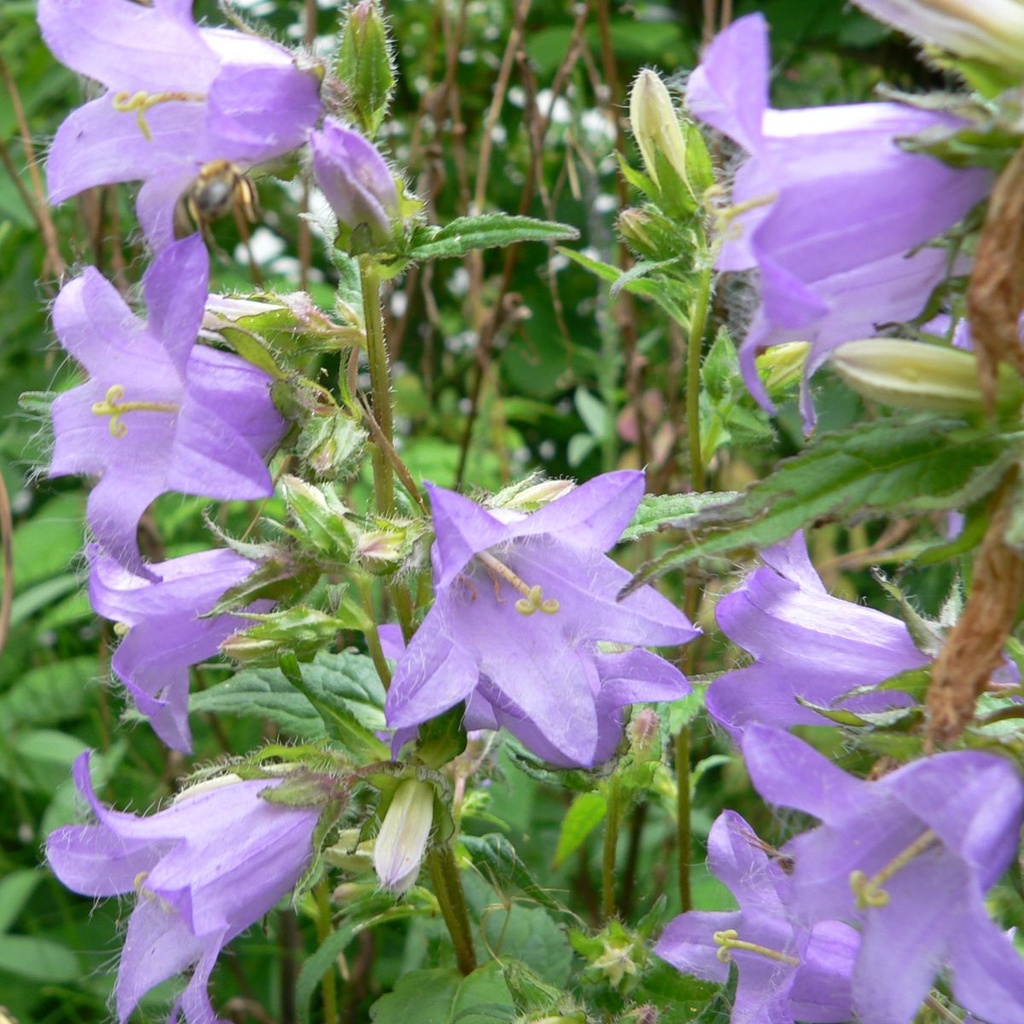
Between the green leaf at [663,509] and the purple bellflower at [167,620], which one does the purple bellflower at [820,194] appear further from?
the purple bellflower at [167,620]

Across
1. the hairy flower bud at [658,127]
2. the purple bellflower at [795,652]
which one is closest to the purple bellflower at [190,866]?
the purple bellflower at [795,652]

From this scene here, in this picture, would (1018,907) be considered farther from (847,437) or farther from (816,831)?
(847,437)

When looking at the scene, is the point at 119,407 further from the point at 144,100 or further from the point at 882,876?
the point at 882,876

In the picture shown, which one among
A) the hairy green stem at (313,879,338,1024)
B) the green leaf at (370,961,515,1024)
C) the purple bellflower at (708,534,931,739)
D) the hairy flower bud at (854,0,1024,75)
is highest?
the hairy flower bud at (854,0,1024,75)

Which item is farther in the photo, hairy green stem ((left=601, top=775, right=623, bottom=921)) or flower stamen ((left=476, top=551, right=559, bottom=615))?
hairy green stem ((left=601, top=775, right=623, bottom=921))

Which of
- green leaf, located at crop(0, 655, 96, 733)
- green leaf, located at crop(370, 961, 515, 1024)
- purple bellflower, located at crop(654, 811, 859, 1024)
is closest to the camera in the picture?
purple bellflower, located at crop(654, 811, 859, 1024)

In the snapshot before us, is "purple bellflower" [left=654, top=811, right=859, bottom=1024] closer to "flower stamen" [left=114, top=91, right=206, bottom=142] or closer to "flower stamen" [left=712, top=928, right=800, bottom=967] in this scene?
"flower stamen" [left=712, top=928, right=800, bottom=967]

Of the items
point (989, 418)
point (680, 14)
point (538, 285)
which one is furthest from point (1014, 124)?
point (680, 14)

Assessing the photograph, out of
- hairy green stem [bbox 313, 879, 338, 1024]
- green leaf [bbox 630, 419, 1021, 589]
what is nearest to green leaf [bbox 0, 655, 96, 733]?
hairy green stem [bbox 313, 879, 338, 1024]
